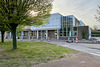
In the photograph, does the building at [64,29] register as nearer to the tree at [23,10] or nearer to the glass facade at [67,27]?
the glass facade at [67,27]

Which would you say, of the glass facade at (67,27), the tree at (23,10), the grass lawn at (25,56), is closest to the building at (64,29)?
the glass facade at (67,27)

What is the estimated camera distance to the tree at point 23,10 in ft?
21.9

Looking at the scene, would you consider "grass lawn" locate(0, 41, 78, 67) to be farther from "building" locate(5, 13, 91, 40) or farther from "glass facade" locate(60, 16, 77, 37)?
"glass facade" locate(60, 16, 77, 37)

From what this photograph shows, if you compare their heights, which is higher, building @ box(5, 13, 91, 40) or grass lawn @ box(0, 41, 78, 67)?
building @ box(5, 13, 91, 40)

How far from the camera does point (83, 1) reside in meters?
15.9

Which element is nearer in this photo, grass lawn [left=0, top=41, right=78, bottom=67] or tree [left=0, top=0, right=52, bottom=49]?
grass lawn [left=0, top=41, right=78, bottom=67]

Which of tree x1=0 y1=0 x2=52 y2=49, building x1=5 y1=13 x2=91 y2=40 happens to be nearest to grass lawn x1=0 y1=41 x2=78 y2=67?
tree x1=0 y1=0 x2=52 y2=49

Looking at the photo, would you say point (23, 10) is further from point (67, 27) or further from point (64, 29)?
point (67, 27)

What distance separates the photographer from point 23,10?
721cm

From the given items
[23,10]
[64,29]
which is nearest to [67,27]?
[64,29]

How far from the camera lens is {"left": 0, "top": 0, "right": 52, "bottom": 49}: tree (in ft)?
21.9

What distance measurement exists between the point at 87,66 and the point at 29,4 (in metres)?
6.82

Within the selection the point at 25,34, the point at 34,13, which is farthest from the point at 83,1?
the point at 25,34

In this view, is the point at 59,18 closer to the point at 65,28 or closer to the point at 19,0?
the point at 65,28
